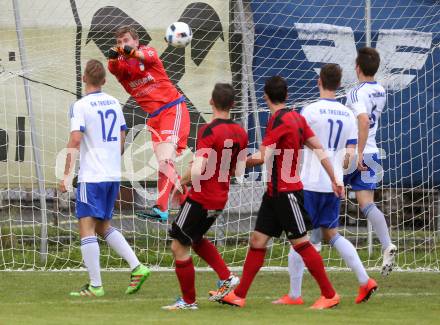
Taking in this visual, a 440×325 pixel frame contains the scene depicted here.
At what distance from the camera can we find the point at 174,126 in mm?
12180

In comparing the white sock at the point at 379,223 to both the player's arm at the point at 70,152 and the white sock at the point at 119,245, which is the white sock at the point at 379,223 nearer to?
the white sock at the point at 119,245

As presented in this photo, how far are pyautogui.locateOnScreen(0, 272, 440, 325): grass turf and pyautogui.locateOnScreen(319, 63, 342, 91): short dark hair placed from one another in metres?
1.93

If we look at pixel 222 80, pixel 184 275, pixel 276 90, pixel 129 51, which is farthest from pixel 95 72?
pixel 222 80

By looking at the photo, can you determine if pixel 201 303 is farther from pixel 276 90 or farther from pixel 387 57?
pixel 387 57

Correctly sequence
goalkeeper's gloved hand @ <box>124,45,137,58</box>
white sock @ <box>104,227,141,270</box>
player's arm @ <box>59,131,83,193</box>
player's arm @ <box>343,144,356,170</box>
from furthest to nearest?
goalkeeper's gloved hand @ <box>124,45,137,58</box> → white sock @ <box>104,227,141,270</box> → player's arm @ <box>59,131,83,193</box> → player's arm @ <box>343,144,356,170</box>

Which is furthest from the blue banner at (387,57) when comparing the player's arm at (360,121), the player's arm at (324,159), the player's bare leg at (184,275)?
the player's bare leg at (184,275)

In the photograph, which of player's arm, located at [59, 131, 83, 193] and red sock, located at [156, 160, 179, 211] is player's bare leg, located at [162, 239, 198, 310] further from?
red sock, located at [156, 160, 179, 211]

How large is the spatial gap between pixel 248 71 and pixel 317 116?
5.16 meters

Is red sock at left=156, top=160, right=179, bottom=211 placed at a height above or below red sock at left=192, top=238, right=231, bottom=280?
above

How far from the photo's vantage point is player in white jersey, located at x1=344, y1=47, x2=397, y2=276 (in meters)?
10.8

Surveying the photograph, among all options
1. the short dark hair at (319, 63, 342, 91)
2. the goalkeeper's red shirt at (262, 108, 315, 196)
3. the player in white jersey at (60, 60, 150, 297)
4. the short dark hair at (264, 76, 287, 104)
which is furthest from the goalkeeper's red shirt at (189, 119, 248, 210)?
the player in white jersey at (60, 60, 150, 297)

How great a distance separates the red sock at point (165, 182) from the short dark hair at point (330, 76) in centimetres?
271

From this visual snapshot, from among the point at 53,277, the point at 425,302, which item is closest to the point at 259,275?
the point at 53,277

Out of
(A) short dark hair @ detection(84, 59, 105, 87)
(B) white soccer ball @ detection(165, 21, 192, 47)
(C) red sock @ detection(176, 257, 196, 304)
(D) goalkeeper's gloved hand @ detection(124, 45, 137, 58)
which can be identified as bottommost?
(C) red sock @ detection(176, 257, 196, 304)
